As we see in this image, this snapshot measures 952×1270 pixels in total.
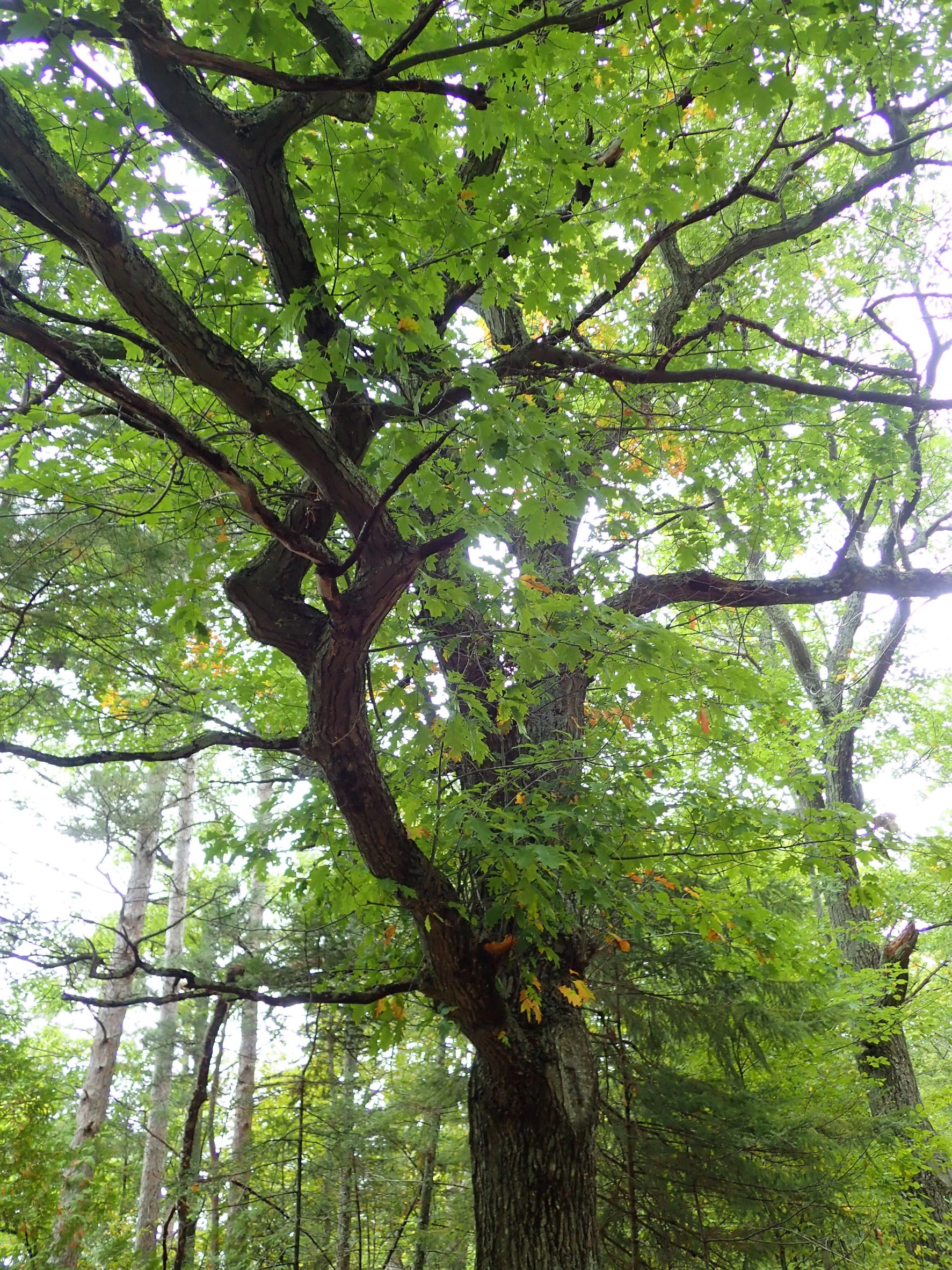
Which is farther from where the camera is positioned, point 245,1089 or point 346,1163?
point 245,1089

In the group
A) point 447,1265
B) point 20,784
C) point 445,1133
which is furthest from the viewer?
point 20,784

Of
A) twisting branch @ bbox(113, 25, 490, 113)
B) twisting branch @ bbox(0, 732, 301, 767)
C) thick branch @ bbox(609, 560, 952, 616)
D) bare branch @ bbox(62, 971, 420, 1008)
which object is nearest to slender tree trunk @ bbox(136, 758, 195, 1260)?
bare branch @ bbox(62, 971, 420, 1008)

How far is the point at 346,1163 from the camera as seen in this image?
15.5ft

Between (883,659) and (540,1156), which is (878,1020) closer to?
(883,659)

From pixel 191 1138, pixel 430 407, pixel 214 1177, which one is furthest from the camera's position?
pixel 214 1177

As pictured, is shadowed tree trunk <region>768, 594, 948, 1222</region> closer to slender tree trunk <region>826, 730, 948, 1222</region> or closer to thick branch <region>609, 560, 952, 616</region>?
slender tree trunk <region>826, 730, 948, 1222</region>

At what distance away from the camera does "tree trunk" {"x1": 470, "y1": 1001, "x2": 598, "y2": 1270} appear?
290 cm

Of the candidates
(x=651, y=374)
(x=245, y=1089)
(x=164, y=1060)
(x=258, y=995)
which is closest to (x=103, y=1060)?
(x=164, y=1060)

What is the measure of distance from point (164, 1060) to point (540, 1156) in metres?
7.52

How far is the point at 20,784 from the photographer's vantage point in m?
9.17

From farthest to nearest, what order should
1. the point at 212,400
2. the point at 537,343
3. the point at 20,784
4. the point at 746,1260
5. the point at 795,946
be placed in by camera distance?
the point at 20,784 → the point at 746,1260 → the point at 795,946 → the point at 212,400 → the point at 537,343

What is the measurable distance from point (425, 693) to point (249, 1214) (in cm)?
424

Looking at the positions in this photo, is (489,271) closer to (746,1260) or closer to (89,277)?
(89,277)

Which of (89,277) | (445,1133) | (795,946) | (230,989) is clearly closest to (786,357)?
(795,946)
